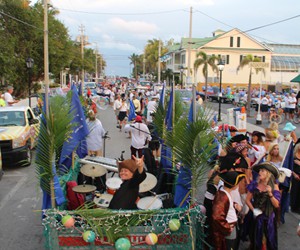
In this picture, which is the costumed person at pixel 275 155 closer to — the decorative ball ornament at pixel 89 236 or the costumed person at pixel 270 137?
the costumed person at pixel 270 137

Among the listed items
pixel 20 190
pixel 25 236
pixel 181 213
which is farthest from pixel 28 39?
pixel 181 213

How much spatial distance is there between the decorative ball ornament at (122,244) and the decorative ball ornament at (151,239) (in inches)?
9.2

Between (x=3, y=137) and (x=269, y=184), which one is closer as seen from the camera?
(x=269, y=184)

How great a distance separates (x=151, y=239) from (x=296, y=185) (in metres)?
4.20

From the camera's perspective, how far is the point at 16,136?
36.6 ft

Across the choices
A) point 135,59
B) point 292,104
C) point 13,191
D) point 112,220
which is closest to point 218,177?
point 112,220

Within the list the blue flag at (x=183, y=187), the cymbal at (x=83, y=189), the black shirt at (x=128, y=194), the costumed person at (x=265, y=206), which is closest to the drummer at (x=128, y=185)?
the black shirt at (x=128, y=194)

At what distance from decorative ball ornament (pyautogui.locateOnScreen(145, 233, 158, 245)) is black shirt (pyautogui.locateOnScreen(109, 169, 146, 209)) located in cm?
55

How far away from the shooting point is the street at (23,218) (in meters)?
6.27

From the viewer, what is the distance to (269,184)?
208 inches

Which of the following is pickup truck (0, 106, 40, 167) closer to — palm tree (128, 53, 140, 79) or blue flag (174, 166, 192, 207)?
blue flag (174, 166, 192, 207)

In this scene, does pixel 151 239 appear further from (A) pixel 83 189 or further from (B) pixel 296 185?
(B) pixel 296 185

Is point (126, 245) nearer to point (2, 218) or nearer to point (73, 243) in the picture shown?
point (73, 243)

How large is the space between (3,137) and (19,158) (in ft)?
2.55
